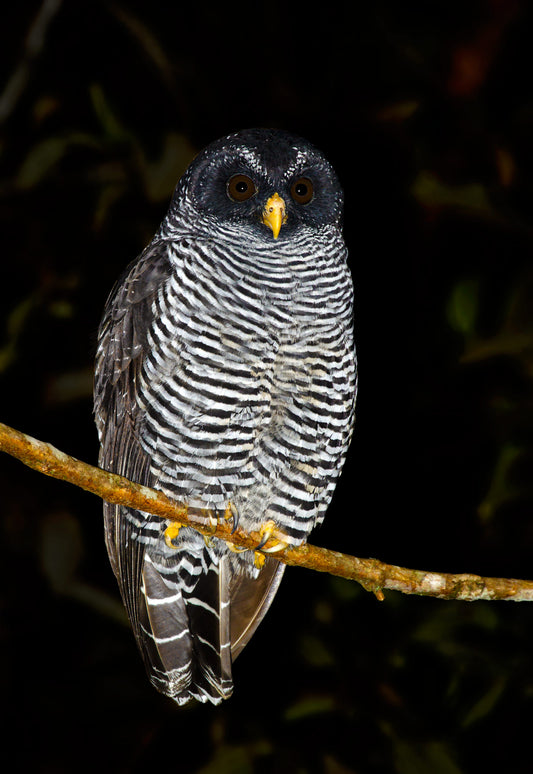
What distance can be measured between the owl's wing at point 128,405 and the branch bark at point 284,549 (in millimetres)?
259

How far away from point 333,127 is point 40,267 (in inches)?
63.8

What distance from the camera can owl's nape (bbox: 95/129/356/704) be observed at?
2273 mm

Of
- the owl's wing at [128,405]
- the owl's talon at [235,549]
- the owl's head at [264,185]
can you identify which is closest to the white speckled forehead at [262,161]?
the owl's head at [264,185]

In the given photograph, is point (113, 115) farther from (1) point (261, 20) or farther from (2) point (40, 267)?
(1) point (261, 20)

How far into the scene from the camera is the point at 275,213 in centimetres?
233

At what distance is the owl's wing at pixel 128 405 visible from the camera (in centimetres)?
242

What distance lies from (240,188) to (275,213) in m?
0.16

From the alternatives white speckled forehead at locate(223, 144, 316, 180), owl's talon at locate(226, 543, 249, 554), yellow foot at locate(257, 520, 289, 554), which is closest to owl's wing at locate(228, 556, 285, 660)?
owl's talon at locate(226, 543, 249, 554)

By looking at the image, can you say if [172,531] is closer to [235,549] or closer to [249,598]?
[235,549]

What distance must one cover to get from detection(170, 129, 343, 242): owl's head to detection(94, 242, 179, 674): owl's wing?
23 cm

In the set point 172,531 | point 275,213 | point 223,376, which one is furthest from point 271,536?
point 275,213

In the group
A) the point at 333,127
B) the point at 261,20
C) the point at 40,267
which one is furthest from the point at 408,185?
the point at 40,267

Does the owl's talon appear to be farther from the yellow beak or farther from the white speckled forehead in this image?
the white speckled forehead

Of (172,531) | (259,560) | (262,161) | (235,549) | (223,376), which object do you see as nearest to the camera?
(223,376)
